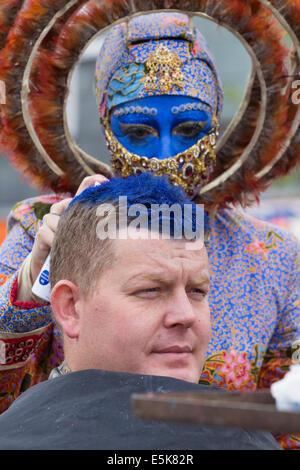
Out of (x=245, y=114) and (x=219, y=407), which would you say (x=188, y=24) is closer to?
(x=245, y=114)

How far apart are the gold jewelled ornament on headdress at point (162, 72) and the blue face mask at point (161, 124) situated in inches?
1.3

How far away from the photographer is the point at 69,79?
100 inches

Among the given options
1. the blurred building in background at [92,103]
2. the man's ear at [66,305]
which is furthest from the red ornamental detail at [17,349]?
the blurred building in background at [92,103]

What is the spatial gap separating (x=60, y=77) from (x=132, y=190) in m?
0.92

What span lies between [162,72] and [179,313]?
1078 millimetres

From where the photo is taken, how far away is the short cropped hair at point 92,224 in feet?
5.41

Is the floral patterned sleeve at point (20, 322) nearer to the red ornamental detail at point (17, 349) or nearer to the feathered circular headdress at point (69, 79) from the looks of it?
the red ornamental detail at point (17, 349)

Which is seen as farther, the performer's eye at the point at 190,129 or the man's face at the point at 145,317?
the performer's eye at the point at 190,129

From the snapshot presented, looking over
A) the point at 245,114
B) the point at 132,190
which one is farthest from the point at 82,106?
the point at 132,190

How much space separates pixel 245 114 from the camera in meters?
2.71

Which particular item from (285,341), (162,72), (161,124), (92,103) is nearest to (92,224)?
(161,124)

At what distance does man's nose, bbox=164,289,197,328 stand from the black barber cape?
0.42ft

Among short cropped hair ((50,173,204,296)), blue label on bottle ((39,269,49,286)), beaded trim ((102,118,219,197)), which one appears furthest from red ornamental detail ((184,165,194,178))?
blue label on bottle ((39,269,49,286))

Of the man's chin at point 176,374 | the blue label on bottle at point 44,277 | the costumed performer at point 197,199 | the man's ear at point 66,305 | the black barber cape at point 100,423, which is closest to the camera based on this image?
the black barber cape at point 100,423
